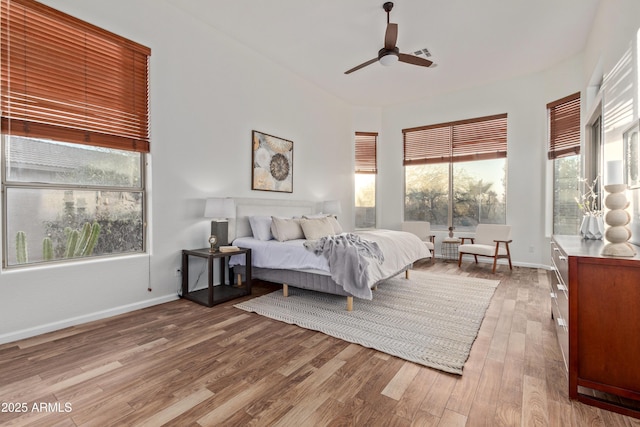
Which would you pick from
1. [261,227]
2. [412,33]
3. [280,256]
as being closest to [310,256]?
[280,256]

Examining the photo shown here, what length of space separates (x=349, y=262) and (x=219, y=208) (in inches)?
66.4

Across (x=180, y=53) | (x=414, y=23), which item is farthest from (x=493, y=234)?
(x=180, y=53)

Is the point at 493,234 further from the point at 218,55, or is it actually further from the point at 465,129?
the point at 218,55

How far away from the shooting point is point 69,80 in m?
2.72

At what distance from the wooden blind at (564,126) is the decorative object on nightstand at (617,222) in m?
3.52

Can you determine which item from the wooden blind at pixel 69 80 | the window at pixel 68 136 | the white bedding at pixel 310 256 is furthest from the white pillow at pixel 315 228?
the wooden blind at pixel 69 80

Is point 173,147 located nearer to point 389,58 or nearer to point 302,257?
point 302,257

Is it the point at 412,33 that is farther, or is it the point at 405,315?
the point at 412,33

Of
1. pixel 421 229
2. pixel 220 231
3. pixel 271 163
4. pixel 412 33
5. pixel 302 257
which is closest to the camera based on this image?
pixel 302 257

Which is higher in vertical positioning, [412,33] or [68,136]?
[412,33]

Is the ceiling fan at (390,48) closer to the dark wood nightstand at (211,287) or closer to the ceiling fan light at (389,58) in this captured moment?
the ceiling fan light at (389,58)

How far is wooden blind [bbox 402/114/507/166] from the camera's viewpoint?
18.8 feet

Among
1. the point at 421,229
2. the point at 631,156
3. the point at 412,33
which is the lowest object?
the point at 421,229

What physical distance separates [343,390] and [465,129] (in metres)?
5.82
